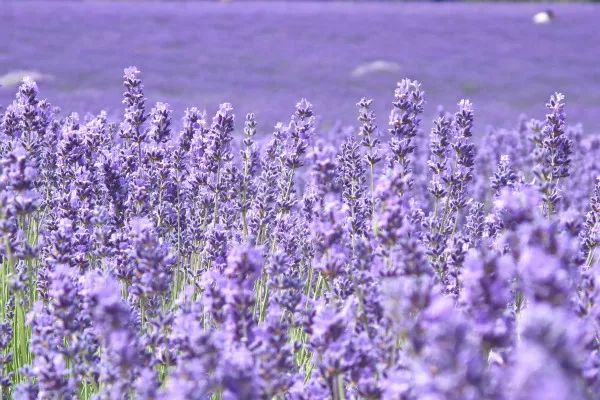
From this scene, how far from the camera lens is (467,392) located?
4.04 feet

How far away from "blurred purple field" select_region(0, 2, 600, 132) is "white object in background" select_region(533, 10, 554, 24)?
0.29 m

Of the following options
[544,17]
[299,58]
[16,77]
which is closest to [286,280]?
[16,77]

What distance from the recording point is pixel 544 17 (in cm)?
2647

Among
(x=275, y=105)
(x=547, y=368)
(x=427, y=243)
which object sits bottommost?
(x=275, y=105)

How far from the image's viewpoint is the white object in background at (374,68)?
19.2m

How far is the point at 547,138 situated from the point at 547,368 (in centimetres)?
259

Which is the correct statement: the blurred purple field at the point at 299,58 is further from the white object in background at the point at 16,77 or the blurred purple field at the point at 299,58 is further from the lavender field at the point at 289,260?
the lavender field at the point at 289,260

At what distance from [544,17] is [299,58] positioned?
950cm

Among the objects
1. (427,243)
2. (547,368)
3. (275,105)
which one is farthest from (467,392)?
(275,105)

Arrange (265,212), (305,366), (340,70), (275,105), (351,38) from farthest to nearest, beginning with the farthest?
1. (351,38)
2. (340,70)
3. (275,105)
4. (265,212)
5. (305,366)

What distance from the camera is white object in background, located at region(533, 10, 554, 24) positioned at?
26.0 metres

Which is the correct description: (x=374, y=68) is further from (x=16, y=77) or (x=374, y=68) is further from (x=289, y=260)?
(x=289, y=260)

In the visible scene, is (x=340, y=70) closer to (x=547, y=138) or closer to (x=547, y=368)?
(x=547, y=138)

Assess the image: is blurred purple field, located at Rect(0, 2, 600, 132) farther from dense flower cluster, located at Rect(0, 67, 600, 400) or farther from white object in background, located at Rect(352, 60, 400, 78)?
dense flower cluster, located at Rect(0, 67, 600, 400)
